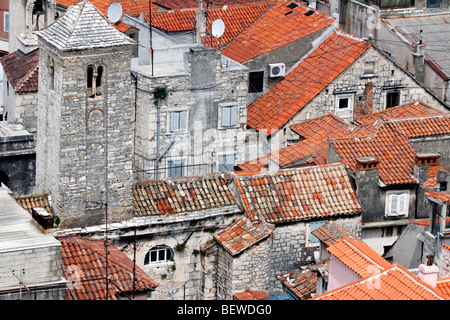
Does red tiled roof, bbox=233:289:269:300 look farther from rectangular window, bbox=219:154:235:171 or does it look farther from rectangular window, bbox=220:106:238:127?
rectangular window, bbox=220:106:238:127

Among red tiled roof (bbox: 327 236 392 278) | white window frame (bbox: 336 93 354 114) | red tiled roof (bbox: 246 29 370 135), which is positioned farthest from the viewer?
white window frame (bbox: 336 93 354 114)

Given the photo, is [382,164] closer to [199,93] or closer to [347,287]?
[199,93]

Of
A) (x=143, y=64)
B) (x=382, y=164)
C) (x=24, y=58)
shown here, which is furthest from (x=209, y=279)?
(x=24, y=58)

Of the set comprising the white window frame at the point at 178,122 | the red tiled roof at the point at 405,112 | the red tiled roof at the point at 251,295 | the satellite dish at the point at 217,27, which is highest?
the satellite dish at the point at 217,27

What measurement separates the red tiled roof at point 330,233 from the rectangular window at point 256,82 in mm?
15179

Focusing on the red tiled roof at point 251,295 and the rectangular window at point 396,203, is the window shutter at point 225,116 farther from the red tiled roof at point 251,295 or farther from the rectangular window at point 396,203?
the red tiled roof at point 251,295

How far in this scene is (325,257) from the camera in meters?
49.3

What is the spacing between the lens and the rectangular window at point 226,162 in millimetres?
59531

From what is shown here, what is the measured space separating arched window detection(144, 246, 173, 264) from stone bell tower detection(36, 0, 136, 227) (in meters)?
2.14

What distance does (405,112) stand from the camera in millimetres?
59844

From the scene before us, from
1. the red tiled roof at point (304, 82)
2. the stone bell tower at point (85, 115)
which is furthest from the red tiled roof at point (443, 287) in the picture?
the red tiled roof at point (304, 82)

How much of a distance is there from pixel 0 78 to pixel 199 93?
1459 centimetres

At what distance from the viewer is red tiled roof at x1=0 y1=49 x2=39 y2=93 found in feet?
205

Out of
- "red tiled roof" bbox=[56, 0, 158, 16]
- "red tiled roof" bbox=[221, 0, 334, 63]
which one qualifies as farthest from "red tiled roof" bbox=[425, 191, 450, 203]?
"red tiled roof" bbox=[56, 0, 158, 16]
